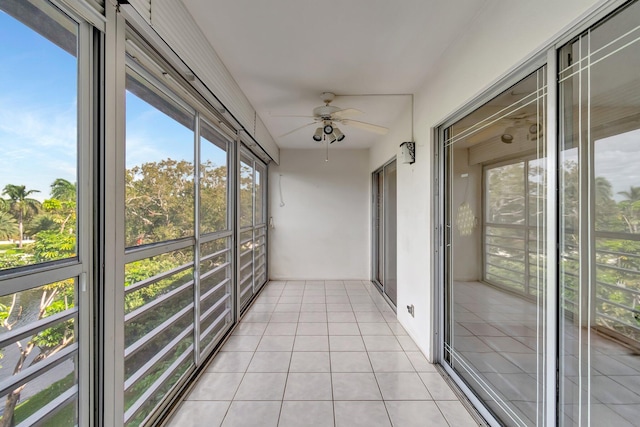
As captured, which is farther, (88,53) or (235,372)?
(235,372)

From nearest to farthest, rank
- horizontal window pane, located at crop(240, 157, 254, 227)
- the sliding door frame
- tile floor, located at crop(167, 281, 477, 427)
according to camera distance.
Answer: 1. the sliding door frame
2. tile floor, located at crop(167, 281, 477, 427)
3. horizontal window pane, located at crop(240, 157, 254, 227)

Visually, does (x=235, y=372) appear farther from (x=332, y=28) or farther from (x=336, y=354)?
(x=332, y=28)

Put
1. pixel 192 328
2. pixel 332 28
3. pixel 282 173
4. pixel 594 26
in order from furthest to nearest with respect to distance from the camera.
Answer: pixel 282 173 < pixel 192 328 < pixel 332 28 < pixel 594 26

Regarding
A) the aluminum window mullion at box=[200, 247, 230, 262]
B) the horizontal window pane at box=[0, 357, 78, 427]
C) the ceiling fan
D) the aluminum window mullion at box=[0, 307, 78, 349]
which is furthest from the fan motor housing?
the horizontal window pane at box=[0, 357, 78, 427]

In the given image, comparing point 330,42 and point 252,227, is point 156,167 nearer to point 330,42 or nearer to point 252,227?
point 330,42

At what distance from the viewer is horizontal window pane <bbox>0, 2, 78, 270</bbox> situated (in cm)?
84

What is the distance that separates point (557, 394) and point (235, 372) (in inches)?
84.8

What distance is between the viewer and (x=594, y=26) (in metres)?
1.04

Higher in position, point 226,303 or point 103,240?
point 103,240

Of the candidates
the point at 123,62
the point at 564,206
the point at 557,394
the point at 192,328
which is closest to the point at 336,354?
the point at 192,328

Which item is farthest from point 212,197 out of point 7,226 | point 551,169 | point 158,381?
point 551,169

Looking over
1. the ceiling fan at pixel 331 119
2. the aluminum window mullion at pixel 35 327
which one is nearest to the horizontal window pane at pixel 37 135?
the aluminum window mullion at pixel 35 327

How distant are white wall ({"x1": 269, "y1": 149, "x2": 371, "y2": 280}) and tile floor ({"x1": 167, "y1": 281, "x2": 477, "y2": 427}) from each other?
1.85m

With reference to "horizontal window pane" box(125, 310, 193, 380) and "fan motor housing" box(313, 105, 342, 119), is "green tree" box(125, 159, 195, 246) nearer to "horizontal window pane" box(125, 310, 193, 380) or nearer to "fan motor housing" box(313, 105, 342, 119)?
"horizontal window pane" box(125, 310, 193, 380)
